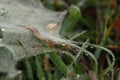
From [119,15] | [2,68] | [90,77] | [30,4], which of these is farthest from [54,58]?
[119,15]

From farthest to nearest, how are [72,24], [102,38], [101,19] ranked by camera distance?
[101,19] < [72,24] < [102,38]

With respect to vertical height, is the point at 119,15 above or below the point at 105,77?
above

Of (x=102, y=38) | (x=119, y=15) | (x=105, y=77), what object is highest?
(x=119, y=15)

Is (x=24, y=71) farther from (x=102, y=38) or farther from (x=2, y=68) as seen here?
(x=102, y=38)

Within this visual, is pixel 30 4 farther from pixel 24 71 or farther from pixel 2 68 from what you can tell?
pixel 2 68

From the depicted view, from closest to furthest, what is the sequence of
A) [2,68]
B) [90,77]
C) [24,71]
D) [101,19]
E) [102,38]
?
[2,68], [90,77], [24,71], [102,38], [101,19]

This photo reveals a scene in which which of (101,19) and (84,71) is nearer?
(84,71)

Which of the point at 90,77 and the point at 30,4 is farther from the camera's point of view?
the point at 30,4

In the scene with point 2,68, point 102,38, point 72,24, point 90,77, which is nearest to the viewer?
point 2,68

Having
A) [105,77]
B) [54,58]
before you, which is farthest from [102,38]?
[54,58]
